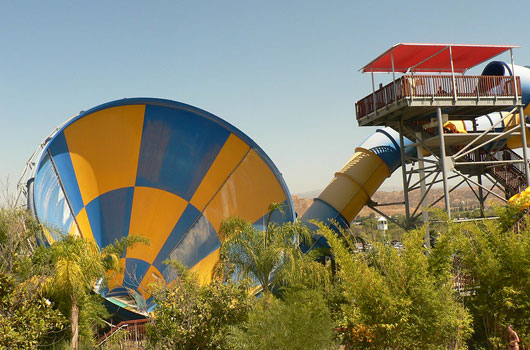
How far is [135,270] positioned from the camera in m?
16.3

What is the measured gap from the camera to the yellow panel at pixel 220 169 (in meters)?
15.9

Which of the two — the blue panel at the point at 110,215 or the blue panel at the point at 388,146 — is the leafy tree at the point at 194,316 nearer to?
the blue panel at the point at 110,215

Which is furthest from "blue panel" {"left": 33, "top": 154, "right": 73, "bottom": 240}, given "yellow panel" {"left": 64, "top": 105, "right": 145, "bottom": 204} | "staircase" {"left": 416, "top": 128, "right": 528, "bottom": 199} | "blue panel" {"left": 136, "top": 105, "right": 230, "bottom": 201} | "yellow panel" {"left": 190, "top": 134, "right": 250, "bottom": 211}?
"staircase" {"left": 416, "top": 128, "right": 528, "bottom": 199}

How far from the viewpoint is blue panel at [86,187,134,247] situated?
1558 cm

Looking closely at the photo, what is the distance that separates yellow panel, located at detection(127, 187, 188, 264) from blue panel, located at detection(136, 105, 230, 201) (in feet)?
0.85

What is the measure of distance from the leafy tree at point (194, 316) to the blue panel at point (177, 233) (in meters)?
4.50

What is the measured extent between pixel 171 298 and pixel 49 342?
3.02 m

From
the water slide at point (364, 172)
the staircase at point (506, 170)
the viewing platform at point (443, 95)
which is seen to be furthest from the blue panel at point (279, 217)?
the staircase at point (506, 170)

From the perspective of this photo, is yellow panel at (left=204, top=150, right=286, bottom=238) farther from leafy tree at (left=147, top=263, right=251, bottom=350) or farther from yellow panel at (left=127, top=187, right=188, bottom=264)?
leafy tree at (left=147, top=263, right=251, bottom=350)

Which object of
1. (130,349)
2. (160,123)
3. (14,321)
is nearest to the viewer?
(14,321)

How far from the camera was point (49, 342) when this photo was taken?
1178 cm

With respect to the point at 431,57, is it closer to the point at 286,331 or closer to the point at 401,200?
the point at 286,331

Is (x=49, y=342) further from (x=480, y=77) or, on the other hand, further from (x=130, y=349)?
(x=480, y=77)

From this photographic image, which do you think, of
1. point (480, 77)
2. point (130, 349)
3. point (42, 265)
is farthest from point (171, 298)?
point (480, 77)
